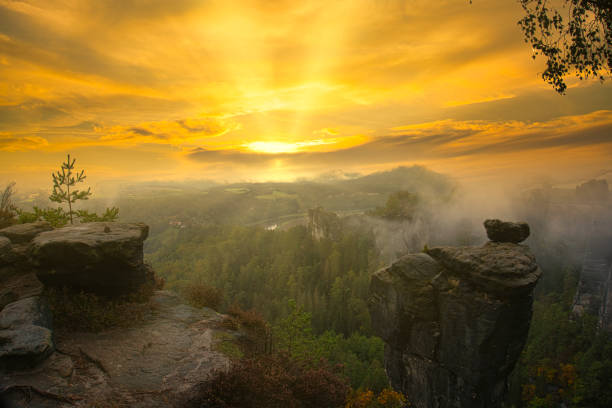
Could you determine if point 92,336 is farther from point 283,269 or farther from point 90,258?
point 283,269

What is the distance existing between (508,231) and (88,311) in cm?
2527

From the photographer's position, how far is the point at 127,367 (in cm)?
1126

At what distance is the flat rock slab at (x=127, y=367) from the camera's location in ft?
30.6

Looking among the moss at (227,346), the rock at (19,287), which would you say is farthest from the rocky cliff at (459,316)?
the rock at (19,287)

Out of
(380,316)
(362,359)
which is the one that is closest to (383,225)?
(362,359)

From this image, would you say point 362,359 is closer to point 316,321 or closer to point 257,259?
point 316,321

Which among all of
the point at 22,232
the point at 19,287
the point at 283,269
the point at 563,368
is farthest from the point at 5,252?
the point at 563,368

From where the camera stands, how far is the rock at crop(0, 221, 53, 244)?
653 inches

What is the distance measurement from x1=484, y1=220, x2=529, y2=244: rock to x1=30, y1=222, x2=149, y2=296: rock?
23179 millimetres

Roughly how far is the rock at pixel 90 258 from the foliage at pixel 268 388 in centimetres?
857

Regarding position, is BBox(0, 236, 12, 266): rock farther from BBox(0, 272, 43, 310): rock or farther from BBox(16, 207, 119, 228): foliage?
BBox(16, 207, 119, 228): foliage

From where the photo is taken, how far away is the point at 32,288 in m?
14.6

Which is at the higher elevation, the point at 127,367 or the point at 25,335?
the point at 25,335

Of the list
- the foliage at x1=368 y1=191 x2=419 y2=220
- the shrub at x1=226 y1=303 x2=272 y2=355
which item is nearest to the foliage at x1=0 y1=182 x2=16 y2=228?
the shrub at x1=226 y1=303 x2=272 y2=355
